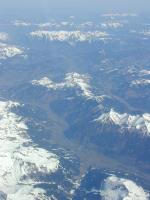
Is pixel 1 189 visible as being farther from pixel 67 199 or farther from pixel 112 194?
pixel 112 194

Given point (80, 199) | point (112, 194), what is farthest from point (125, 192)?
point (80, 199)

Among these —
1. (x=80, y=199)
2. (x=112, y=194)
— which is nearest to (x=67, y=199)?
(x=80, y=199)

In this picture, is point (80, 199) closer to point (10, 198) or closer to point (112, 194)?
point (112, 194)

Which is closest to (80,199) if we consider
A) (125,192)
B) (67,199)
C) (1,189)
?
(67,199)

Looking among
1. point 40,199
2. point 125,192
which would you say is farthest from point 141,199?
point 40,199

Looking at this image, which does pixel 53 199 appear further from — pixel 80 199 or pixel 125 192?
pixel 125 192

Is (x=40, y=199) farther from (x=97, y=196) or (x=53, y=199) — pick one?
(x=97, y=196)
